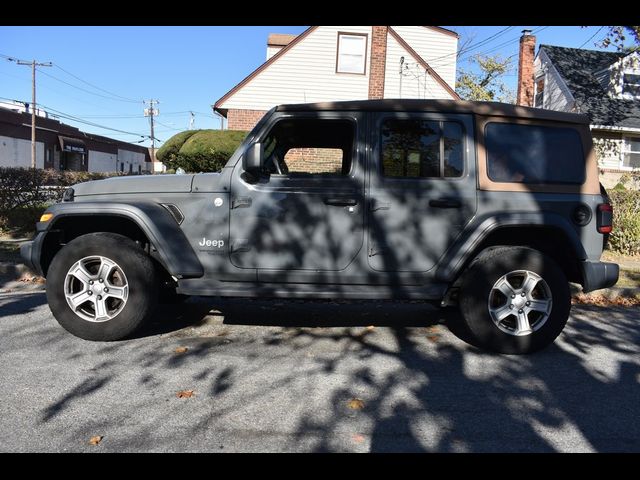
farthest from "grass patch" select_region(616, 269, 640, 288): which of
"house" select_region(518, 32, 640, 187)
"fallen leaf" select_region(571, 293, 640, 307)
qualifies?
"house" select_region(518, 32, 640, 187)

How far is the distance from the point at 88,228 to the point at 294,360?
2220 mm

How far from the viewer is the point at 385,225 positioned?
4.29 meters

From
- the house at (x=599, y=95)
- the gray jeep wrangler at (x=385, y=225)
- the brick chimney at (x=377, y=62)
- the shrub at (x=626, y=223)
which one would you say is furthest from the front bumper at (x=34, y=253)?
the house at (x=599, y=95)

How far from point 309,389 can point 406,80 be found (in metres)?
16.0

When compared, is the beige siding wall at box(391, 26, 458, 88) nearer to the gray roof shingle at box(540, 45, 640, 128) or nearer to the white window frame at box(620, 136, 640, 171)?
the gray roof shingle at box(540, 45, 640, 128)

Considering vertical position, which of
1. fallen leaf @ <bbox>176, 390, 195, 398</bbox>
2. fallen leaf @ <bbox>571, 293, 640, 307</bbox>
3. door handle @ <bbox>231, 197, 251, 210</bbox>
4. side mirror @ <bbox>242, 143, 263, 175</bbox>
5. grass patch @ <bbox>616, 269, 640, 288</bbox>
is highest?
side mirror @ <bbox>242, 143, 263, 175</bbox>

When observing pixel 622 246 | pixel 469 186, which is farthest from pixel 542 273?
pixel 622 246

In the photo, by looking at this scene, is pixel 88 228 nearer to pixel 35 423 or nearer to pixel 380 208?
pixel 35 423

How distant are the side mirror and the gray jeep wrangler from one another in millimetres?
39

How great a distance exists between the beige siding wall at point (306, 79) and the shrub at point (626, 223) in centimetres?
997

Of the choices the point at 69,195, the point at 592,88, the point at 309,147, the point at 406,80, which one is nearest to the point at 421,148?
the point at 309,147

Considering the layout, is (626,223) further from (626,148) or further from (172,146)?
(626,148)

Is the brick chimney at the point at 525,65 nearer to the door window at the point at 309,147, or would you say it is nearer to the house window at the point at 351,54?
the house window at the point at 351,54

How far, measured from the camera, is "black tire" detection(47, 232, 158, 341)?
4.33 metres
